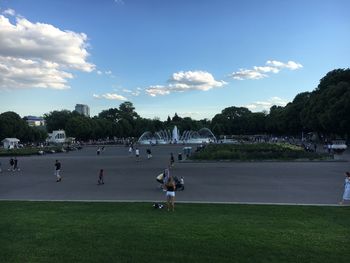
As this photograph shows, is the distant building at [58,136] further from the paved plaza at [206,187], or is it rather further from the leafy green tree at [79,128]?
the paved plaza at [206,187]

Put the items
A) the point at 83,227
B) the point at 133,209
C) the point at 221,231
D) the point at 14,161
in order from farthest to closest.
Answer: the point at 14,161, the point at 133,209, the point at 83,227, the point at 221,231

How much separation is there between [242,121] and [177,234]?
526 ft

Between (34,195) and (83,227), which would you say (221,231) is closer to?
(83,227)

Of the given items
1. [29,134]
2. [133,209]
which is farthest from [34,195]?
[29,134]

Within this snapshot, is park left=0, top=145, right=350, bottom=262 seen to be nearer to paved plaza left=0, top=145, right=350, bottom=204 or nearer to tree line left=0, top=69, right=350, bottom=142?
paved plaza left=0, top=145, right=350, bottom=204

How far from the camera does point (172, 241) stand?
10.6 metres

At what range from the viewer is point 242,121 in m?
169

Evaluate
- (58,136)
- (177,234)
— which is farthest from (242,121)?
(177,234)

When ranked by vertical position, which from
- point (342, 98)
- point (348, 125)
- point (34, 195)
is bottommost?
point (34, 195)

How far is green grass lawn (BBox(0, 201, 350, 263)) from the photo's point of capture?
9.38 metres

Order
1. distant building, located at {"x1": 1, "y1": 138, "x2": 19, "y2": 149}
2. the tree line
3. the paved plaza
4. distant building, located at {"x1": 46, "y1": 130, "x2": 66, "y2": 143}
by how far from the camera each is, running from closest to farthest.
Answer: the paved plaza → the tree line → distant building, located at {"x1": 1, "y1": 138, "x2": 19, "y2": 149} → distant building, located at {"x1": 46, "y1": 130, "x2": 66, "y2": 143}

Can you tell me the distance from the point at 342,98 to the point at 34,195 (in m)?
54.1

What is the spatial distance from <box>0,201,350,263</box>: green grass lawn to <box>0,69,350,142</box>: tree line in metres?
52.8

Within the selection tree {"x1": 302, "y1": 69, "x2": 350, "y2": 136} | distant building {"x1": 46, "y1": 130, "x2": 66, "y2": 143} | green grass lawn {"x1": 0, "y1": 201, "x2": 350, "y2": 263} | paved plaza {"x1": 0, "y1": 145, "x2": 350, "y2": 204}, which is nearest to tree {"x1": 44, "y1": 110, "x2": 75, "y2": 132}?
distant building {"x1": 46, "y1": 130, "x2": 66, "y2": 143}
